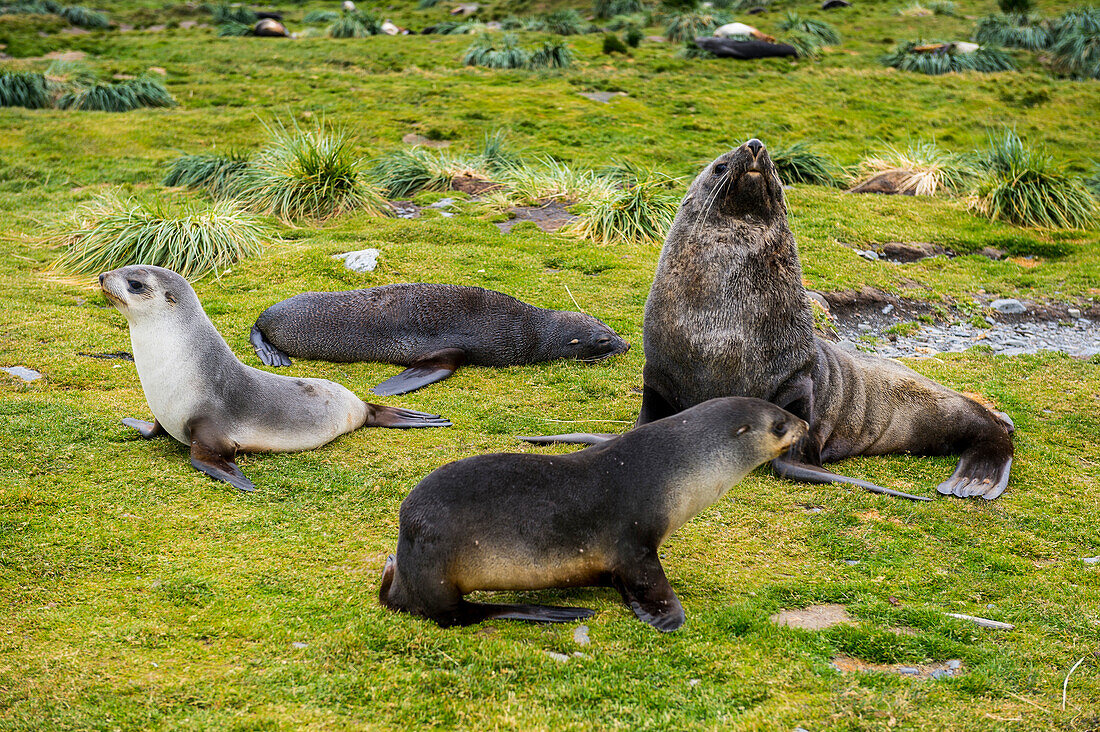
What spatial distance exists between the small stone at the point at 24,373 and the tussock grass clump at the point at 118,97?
41.9 feet

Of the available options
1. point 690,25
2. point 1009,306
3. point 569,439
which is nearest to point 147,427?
point 569,439

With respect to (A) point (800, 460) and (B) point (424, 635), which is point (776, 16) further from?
(B) point (424, 635)

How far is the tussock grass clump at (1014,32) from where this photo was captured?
26406 mm

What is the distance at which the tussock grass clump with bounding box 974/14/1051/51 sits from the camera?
26406 mm

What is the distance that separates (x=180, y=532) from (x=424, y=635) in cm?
163

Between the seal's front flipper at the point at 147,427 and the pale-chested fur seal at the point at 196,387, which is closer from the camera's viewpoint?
the pale-chested fur seal at the point at 196,387

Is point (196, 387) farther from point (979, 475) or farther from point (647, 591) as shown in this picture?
point (979, 475)

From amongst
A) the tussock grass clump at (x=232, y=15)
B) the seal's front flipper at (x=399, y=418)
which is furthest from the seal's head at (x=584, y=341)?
the tussock grass clump at (x=232, y=15)

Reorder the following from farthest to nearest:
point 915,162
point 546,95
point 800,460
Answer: point 546,95
point 915,162
point 800,460

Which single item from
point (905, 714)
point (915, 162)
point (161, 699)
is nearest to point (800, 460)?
point (905, 714)

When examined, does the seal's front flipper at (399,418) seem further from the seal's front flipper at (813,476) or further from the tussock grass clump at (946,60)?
the tussock grass clump at (946,60)

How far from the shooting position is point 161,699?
3066mm

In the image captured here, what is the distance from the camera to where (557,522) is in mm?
3686

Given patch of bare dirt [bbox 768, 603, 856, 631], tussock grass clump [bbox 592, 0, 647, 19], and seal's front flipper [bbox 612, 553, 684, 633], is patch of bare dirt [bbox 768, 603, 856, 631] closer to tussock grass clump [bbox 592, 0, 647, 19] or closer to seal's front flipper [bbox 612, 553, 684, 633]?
seal's front flipper [bbox 612, 553, 684, 633]
